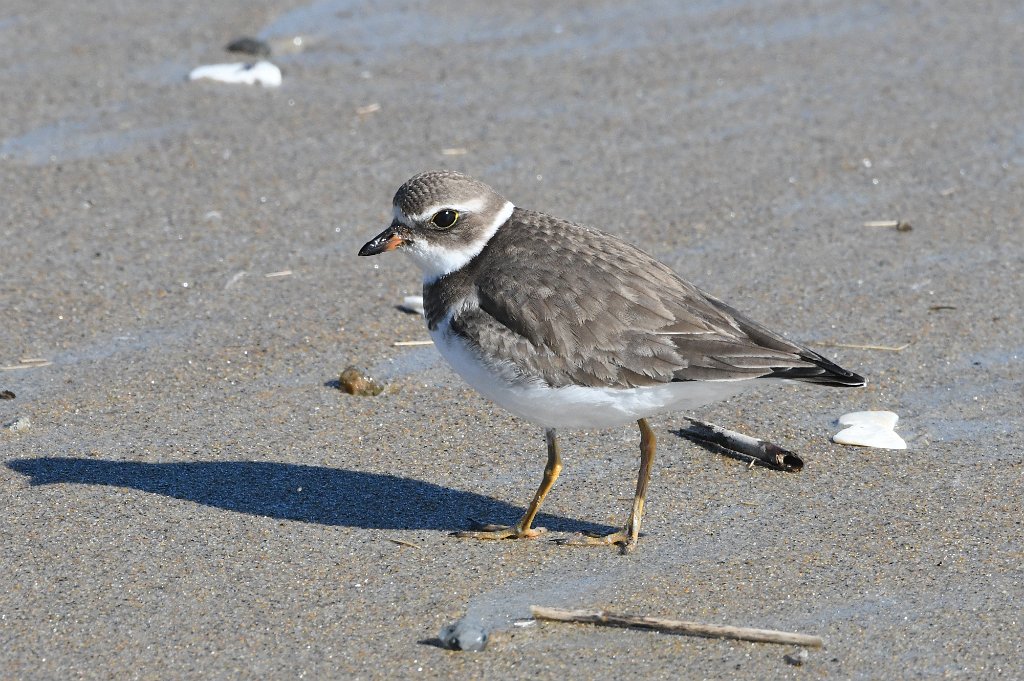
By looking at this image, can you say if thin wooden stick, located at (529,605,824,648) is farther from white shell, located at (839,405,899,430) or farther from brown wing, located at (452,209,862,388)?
white shell, located at (839,405,899,430)

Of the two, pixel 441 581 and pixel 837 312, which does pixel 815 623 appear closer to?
pixel 441 581

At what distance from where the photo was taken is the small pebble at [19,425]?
219 inches

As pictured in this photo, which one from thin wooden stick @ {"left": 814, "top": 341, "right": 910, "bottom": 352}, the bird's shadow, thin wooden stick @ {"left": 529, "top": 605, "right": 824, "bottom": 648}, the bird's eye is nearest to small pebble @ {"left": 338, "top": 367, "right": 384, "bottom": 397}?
the bird's shadow

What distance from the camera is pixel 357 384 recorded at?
19.4 feet

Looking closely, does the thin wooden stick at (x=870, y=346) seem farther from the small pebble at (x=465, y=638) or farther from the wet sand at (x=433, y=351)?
the small pebble at (x=465, y=638)

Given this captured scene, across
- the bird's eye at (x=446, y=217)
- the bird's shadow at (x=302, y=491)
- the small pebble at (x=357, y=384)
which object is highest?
the bird's eye at (x=446, y=217)

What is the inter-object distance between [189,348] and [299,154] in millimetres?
2274

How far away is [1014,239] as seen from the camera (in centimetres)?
724

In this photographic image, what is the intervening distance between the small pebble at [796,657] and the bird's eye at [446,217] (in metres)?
2.00

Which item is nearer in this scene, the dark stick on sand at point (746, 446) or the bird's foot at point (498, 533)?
the bird's foot at point (498, 533)

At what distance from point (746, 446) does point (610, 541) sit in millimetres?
834

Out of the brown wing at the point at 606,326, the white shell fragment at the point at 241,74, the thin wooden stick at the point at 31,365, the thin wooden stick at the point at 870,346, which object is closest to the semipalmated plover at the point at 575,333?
the brown wing at the point at 606,326

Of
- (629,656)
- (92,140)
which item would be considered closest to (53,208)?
(92,140)

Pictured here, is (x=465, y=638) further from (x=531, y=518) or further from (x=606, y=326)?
(x=606, y=326)
